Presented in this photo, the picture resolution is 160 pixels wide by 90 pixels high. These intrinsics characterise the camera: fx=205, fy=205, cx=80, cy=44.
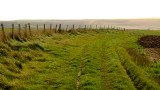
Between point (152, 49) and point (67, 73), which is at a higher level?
point (152, 49)

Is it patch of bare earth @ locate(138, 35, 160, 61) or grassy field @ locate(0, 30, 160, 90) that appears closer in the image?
grassy field @ locate(0, 30, 160, 90)

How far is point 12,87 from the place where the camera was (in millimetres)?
10289

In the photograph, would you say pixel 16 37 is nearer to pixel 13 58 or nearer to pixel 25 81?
pixel 13 58

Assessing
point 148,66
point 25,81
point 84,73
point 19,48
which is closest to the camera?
point 25,81

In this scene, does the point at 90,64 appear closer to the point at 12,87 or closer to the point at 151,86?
the point at 151,86

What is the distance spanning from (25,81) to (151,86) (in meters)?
6.80

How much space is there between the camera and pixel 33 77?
12.3 metres

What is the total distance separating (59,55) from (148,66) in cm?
799

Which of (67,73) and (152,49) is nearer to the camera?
(67,73)

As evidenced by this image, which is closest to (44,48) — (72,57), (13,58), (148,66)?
(72,57)

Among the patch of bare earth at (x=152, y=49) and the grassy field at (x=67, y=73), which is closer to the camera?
the grassy field at (x=67, y=73)

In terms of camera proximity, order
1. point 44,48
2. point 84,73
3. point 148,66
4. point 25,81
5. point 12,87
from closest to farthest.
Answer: point 12,87 → point 25,81 → point 84,73 → point 148,66 → point 44,48

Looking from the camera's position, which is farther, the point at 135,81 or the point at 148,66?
the point at 148,66

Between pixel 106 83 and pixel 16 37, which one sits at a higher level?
pixel 16 37
